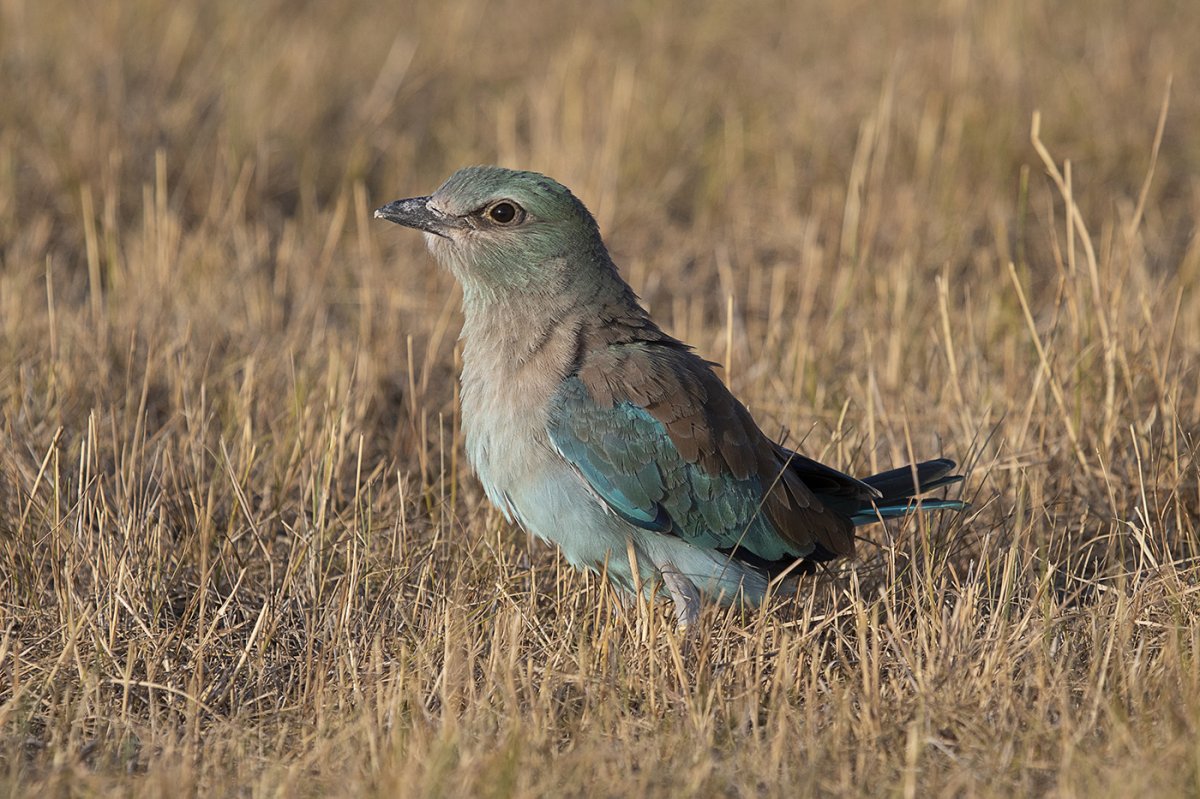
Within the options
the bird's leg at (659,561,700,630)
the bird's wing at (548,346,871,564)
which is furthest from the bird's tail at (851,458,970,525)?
the bird's leg at (659,561,700,630)

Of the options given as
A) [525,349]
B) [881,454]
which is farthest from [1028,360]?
[525,349]

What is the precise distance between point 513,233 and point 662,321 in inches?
113

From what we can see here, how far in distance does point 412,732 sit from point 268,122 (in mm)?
5924

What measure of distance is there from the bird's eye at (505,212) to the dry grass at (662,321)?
2.46 feet

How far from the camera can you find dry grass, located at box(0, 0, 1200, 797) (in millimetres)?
3920

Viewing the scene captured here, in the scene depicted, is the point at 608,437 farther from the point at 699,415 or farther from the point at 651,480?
the point at 699,415

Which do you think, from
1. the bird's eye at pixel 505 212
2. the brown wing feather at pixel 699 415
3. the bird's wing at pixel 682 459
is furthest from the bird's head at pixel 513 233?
the bird's wing at pixel 682 459

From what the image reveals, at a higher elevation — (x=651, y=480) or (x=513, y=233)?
(x=513, y=233)

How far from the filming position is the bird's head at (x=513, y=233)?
4902 mm

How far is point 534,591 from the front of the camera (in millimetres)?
4691

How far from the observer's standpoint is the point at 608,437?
4539 millimetres

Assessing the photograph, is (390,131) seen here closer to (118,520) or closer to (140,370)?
(140,370)

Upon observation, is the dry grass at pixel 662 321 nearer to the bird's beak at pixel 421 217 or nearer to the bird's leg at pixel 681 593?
the bird's leg at pixel 681 593

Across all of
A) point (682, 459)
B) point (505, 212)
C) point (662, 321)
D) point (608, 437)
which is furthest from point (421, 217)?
point (662, 321)
